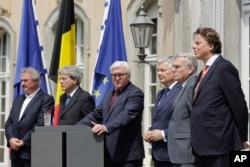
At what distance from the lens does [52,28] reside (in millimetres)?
13922

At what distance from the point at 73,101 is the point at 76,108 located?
85mm

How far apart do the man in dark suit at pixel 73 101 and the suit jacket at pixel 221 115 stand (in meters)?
2.26

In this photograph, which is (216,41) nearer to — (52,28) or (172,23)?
(172,23)

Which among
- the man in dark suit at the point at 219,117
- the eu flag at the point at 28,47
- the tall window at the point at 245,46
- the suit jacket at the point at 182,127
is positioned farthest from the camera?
the eu flag at the point at 28,47

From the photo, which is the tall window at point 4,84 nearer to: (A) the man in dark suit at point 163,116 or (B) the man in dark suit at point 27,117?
(B) the man in dark suit at point 27,117

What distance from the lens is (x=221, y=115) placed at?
247 inches

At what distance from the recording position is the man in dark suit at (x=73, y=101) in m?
8.37

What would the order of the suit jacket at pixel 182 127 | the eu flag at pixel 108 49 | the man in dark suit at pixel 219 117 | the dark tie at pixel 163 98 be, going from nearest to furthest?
the man in dark suit at pixel 219 117 → the suit jacket at pixel 182 127 → the dark tie at pixel 163 98 → the eu flag at pixel 108 49

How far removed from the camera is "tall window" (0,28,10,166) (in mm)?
15125

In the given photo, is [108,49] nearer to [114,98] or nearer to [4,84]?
[114,98]

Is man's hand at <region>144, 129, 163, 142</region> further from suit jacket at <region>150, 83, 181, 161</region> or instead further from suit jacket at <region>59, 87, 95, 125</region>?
suit jacket at <region>59, 87, 95, 125</region>

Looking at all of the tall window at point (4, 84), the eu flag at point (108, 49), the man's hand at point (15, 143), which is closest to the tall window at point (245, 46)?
the eu flag at point (108, 49)

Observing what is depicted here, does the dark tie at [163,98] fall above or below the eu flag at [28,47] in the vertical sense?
below

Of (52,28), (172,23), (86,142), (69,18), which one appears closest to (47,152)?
(86,142)
